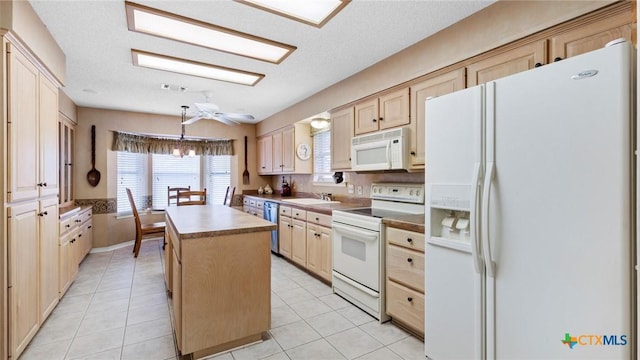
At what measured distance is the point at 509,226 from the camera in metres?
1.41

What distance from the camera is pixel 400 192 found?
2910 mm

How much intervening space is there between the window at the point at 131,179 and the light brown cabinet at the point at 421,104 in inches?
206

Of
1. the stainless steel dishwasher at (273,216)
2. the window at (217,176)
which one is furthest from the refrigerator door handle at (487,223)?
the window at (217,176)

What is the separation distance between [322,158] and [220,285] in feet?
9.85

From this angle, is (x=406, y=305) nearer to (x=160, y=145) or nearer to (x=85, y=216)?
(x=85, y=216)

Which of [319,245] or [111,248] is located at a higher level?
[319,245]

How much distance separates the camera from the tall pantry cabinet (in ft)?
5.98

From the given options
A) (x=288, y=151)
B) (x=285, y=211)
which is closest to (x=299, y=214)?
(x=285, y=211)

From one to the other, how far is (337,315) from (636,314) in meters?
1.96

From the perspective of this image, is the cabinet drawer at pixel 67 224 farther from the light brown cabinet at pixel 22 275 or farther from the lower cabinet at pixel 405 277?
the lower cabinet at pixel 405 277

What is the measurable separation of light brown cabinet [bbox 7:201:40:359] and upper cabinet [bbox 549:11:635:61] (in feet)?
11.5

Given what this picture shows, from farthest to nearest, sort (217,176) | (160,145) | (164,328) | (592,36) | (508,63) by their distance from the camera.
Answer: (217,176) < (160,145) < (164,328) < (508,63) < (592,36)

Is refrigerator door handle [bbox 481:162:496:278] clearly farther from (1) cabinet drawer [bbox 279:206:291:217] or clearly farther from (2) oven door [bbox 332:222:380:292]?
(1) cabinet drawer [bbox 279:206:291:217]

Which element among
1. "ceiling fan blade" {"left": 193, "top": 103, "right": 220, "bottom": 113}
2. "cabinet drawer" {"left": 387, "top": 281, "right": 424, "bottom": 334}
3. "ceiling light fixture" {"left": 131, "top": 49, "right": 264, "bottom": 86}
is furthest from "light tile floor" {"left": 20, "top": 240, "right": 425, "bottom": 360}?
"ceiling light fixture" {"left": 131, "top": 49, "right": 264, "bottom": 86}
